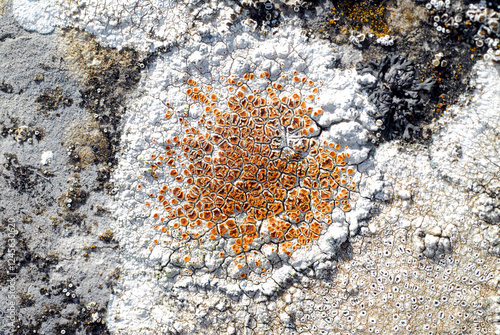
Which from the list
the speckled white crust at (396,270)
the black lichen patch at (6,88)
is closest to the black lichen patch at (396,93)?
the speckled white crust at (396,270)

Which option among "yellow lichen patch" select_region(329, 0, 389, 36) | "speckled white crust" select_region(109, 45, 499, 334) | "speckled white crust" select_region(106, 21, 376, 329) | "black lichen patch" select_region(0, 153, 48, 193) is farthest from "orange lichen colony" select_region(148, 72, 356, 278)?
"black lichen patch" select_region(0, 153, 48, 193)

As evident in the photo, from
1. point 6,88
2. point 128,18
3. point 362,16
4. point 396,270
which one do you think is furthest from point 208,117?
point 396,270

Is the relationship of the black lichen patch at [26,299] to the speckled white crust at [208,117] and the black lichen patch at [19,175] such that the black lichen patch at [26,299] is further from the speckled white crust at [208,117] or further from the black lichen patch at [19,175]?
the black lichen patch at [19,175]

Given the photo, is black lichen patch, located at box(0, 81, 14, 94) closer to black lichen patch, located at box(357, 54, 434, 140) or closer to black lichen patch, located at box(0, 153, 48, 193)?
black lichen patch, located at box(0, 153, 48, 193)

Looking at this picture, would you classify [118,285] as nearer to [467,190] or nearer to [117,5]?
[117,5]

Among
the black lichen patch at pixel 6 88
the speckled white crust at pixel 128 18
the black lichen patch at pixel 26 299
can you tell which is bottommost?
the black lichen patch at pixel 26 299

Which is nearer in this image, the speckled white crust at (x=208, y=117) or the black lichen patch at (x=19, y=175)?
the speckled white crust at (x=208, y=117)

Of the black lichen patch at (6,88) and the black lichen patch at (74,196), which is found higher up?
the black lichen patch at (6,88)
